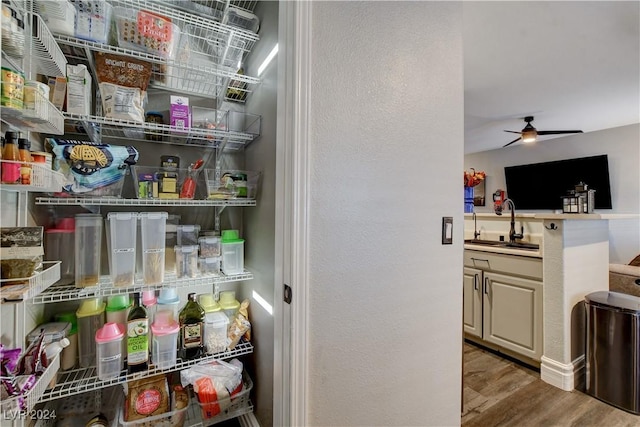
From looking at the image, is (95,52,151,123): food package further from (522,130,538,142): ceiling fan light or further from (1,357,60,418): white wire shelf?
(522,130,538,142): ceiling fan light

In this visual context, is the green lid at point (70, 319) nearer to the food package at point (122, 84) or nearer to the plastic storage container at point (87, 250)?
the plastic storage container at point (87, 250)

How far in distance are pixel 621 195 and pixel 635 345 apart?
12.6 ft

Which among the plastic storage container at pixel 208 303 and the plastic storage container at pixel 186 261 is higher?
the plastic storage container at pixel 186 261

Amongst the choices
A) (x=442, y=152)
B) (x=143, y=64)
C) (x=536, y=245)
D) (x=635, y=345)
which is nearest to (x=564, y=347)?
(x=635, y=345)

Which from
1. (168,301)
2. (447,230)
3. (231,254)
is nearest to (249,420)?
(168,301)

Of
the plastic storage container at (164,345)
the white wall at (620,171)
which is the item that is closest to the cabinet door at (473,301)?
the plastic storage container at (164,345)

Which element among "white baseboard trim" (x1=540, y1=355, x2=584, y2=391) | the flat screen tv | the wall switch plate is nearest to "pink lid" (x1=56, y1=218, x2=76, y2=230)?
the wall switch plate

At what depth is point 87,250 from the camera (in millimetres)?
1089

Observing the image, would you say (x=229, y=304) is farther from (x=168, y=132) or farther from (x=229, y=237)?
(x=168, y=132)

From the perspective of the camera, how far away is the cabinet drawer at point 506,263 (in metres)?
2.27

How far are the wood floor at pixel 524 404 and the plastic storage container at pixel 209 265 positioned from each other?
170 centimetres

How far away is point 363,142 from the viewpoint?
1.04 metres

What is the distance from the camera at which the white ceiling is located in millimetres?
2027

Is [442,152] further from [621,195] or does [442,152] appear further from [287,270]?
[621,195]
